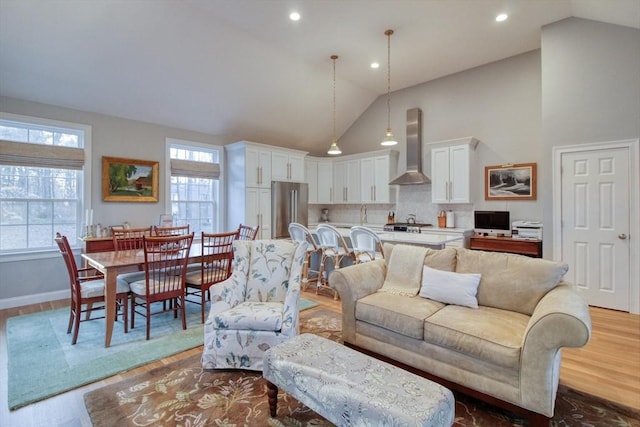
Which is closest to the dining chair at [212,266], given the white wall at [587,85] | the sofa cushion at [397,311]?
the sofa cushion at [397,311]

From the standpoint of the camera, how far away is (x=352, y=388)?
148 centimetres

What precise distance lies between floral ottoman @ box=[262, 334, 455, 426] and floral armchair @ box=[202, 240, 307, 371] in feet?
1.78

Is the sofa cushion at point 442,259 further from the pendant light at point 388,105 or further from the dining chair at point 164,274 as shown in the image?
the dining chair at point 164,274

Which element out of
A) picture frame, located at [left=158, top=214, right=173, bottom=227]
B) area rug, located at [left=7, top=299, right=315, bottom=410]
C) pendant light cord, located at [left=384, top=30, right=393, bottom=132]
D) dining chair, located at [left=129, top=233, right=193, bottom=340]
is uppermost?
pendant light cord, located at [left=384, top=30, right=393, bottom=132]

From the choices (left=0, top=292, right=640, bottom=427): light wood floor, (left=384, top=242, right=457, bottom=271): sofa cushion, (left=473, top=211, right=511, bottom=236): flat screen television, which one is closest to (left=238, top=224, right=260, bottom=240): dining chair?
(left=0, top=292, right=640, bottom=427): light wood floor

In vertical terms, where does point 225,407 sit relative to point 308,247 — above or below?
below

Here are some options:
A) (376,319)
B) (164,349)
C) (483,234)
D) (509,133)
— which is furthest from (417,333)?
(509,133)

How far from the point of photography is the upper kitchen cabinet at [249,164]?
5.65m

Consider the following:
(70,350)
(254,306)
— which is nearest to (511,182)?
(254,306)

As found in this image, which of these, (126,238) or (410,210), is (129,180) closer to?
(126,238)

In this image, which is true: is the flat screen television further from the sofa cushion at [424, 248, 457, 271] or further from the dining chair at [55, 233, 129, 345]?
the dining chair at [55, 233, 129, 345]

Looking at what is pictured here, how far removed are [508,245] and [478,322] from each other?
320cm

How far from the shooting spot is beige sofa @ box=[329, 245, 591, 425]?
5.71 feet

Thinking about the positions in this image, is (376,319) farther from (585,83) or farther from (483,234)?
(585,83)
